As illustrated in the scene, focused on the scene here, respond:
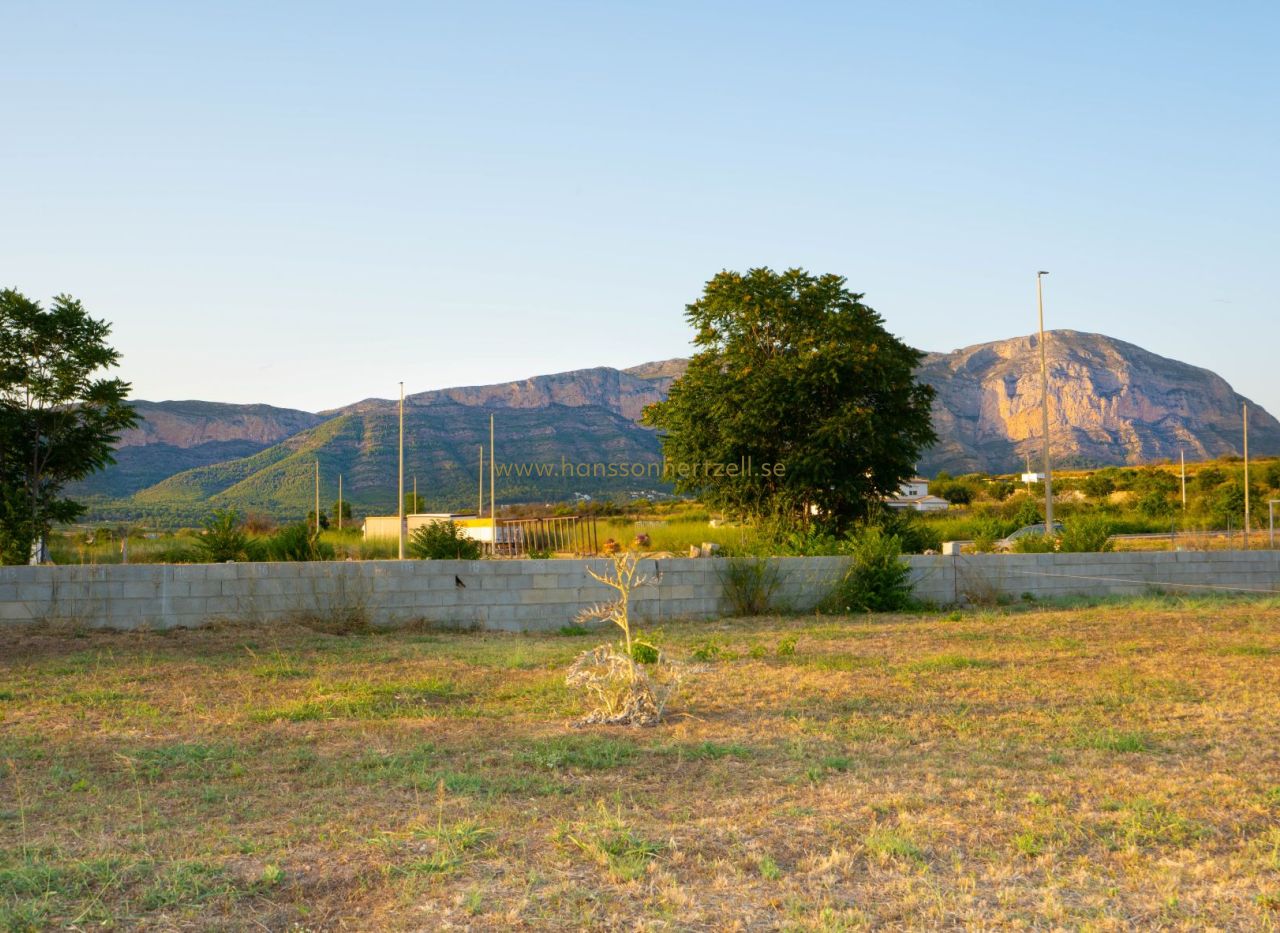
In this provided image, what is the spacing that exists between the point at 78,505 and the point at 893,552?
1402 centimetres

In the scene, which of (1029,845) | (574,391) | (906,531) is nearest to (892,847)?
(1029,845)

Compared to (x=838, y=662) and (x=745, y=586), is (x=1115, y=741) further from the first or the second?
(x=745, y=586)

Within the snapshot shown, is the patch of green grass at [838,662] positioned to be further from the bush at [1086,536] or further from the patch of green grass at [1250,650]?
the bush at [1086,536]

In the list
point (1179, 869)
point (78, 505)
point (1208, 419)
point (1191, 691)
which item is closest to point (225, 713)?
point (1179, 869)

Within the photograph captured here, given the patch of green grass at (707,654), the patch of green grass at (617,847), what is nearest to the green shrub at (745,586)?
the patch of green grass at (707,654)

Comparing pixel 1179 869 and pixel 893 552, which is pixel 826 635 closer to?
pixel 893 552

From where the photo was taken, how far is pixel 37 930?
4023mm

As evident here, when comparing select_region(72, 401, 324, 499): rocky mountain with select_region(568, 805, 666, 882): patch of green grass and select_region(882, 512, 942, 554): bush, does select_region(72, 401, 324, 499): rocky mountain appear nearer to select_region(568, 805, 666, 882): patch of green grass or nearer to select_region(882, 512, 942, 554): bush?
select_region(882, 512, 942, 554): bush

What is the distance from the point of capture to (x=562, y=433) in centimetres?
8319

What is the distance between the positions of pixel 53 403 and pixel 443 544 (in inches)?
306

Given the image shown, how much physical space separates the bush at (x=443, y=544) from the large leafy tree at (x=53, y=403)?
247 inches

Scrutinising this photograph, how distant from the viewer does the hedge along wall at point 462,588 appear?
13555 millimetres

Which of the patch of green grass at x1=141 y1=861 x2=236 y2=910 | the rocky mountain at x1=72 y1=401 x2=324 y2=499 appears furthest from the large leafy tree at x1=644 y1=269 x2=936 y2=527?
the rocky mountain at x1=72 y1=401 x2=324 y2=499

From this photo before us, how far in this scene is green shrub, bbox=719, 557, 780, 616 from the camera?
16734mm
